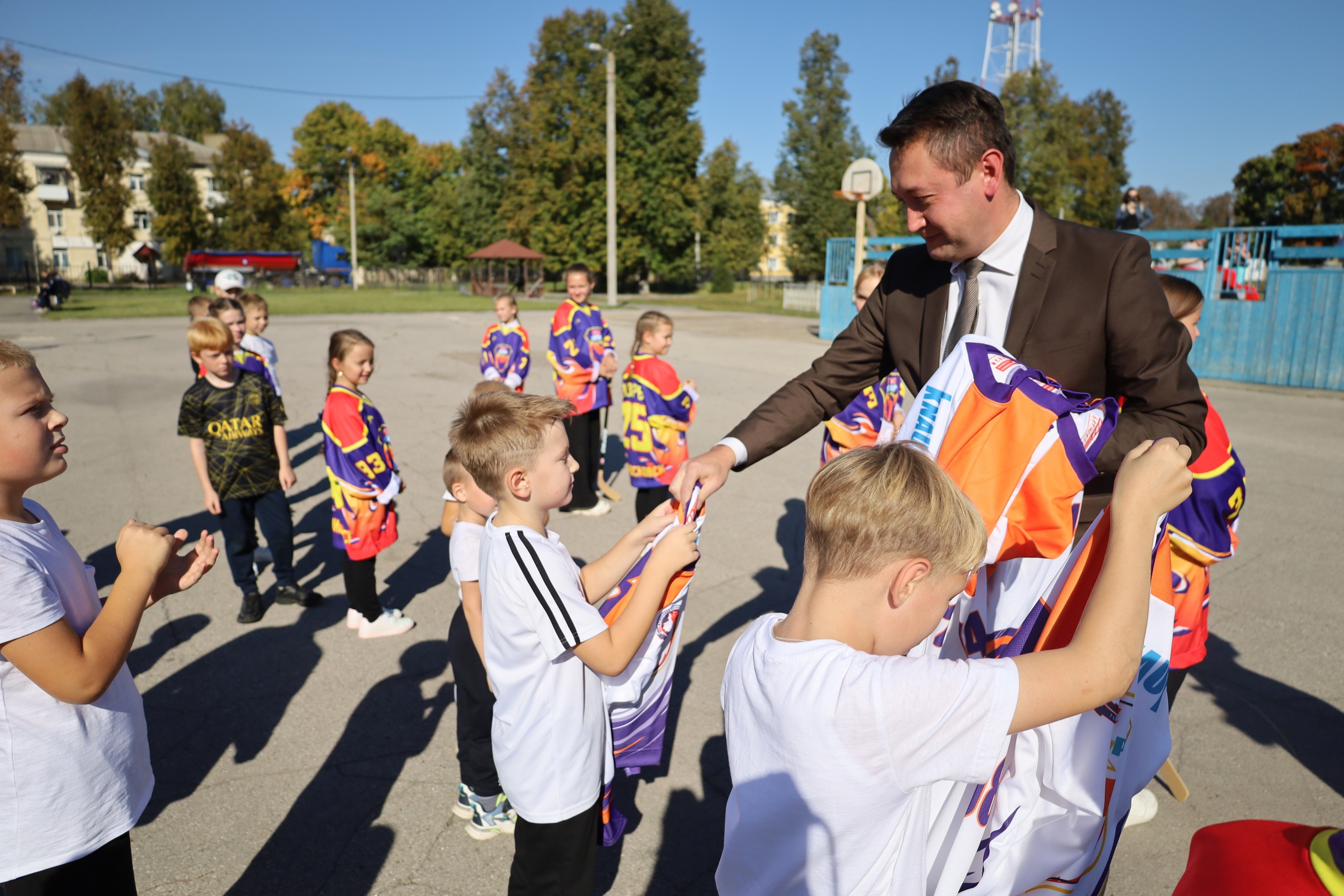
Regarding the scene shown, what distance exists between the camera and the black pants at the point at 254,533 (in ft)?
16.6

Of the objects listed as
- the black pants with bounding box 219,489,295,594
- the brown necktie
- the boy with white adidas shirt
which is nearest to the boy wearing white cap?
the black pants with bounding box 219,489,295,594

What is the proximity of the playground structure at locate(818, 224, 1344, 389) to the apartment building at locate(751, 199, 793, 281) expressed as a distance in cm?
3783

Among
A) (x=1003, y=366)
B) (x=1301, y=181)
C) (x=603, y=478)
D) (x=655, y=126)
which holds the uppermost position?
(x=655, y=126)

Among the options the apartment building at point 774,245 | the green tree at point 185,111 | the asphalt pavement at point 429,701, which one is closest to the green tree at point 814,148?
the apartment building at point 774,245

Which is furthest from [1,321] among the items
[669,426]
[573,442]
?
[669,426]

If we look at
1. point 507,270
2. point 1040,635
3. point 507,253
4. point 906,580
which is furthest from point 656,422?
point 507,270

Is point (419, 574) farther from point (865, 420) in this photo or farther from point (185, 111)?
point (185, 111)

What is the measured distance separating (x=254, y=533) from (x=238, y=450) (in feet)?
2.05

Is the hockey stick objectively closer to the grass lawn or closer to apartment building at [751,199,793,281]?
the grass lawn

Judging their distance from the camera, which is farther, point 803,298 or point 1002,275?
point 803,298

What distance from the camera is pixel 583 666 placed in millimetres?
2328

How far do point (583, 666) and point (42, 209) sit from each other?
276 feet

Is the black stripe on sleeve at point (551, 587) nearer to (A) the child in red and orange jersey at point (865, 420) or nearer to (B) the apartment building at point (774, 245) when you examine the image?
(A) the child in red and orange jersey at point (865, 420)

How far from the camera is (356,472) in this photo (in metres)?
4.75
